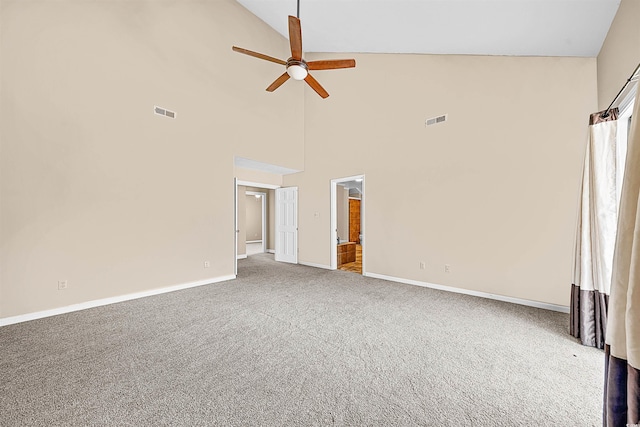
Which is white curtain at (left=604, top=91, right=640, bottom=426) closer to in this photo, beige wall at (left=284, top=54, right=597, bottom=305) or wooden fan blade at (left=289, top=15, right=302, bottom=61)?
wooden fan blade at (left=289, top=15, right=302, bottom=61)

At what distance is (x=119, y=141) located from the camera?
3.95 meters

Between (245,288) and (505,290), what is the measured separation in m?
4.14

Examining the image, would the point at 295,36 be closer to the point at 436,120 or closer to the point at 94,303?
the point at 436,120

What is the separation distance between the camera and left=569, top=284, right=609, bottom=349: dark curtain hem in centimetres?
251

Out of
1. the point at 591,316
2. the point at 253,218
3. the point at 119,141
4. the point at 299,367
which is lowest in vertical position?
the point at 299,367

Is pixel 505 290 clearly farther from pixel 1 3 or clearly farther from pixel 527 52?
pixel 1 3

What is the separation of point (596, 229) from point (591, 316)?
0.86 m

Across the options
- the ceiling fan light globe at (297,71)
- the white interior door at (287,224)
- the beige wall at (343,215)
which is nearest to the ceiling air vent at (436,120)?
the ceiling fan light globe at (297,71)

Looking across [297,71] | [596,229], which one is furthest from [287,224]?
[596,229]

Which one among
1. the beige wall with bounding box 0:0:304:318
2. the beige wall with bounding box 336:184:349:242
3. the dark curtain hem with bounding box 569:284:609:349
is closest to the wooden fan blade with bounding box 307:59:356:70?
the beige wall with bounding box 0:0:304:318

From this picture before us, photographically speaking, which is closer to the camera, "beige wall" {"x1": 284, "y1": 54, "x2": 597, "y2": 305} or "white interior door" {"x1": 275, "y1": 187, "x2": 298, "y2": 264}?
"beige wall" {"x1": 284, "y1": 54, "x2": 597, "y2": 305}

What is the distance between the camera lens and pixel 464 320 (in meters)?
3.20

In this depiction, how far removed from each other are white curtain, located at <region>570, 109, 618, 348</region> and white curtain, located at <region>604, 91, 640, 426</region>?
71.2 inches

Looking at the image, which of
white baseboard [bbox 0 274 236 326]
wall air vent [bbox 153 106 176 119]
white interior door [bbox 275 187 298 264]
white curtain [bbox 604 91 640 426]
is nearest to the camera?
white curtain [bbox 604 91 640 426]
